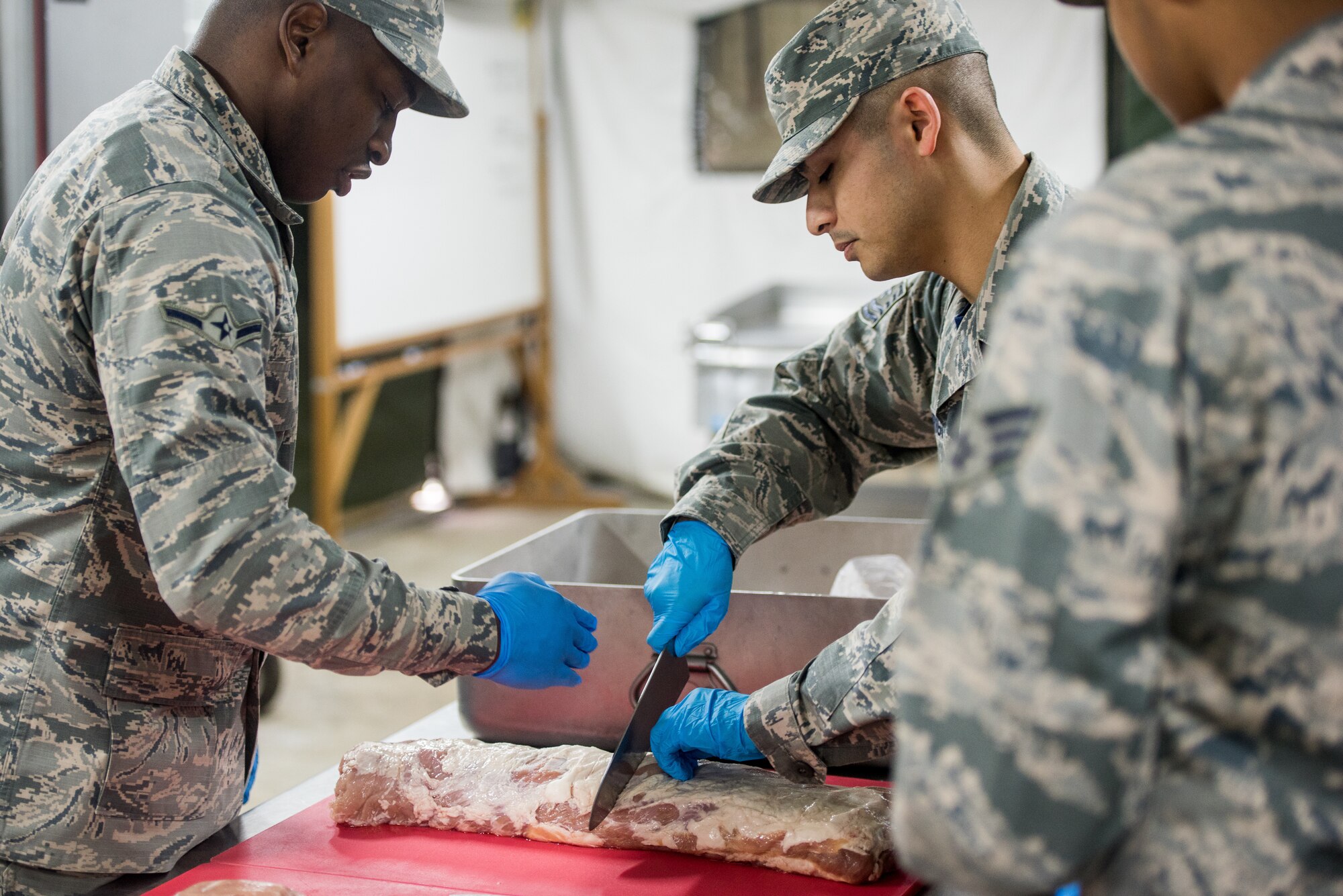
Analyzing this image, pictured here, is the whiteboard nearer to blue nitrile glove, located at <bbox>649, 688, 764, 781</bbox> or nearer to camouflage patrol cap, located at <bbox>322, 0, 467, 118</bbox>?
camouflage patrol cap, located at <bbox>322, 0, 467, 118</bbox>

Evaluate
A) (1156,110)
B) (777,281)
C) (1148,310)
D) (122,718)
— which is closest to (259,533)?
(122,718)

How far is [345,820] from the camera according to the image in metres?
1.43

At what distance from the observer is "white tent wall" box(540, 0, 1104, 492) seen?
5836 millimetres

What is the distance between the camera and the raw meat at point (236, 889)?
3.94ft

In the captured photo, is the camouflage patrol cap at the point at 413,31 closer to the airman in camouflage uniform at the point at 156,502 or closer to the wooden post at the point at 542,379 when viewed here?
the airman in camouflage uniform at the point at 156,502

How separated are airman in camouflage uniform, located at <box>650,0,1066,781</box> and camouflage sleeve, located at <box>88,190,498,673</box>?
0.51 m

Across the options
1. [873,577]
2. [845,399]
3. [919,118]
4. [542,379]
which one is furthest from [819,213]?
[542,379]

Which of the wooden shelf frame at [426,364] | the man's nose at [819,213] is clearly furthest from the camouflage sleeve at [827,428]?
the wooden shelf frame at [426,364]

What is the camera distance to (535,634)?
4.52 ft

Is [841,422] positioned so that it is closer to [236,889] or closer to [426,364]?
[236,889]

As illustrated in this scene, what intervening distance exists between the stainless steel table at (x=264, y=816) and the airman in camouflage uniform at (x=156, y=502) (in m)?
0.03

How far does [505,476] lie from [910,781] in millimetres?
5876

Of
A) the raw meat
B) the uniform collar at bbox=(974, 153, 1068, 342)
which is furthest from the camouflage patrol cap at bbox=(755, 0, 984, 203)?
the raw meat

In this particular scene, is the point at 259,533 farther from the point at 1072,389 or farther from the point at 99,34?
the point at 99,34
